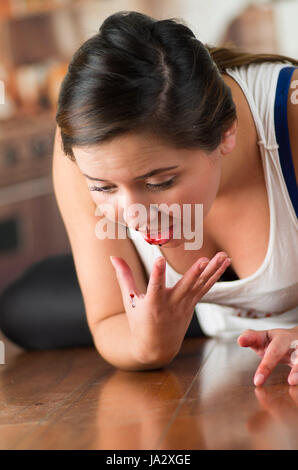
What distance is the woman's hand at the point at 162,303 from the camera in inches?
43.3

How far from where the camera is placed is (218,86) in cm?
110

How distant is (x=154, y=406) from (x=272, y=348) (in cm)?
21

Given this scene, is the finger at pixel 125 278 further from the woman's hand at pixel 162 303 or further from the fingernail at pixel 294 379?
the fingernail at pixel 294 379

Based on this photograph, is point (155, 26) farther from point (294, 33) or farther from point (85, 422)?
point (294, 33)

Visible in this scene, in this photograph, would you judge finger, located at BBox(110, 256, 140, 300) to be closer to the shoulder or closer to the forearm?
the forearm

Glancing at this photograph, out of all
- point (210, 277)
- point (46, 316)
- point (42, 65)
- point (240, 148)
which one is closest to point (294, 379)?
point (210, 277)

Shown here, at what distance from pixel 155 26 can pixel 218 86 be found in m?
0.13

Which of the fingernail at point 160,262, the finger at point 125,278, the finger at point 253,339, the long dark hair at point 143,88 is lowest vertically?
the finger at point 253,339

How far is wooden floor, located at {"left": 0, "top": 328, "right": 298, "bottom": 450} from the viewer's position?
3.05ft

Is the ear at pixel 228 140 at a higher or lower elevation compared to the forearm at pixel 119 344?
higher

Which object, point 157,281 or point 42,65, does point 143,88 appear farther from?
point 42,65

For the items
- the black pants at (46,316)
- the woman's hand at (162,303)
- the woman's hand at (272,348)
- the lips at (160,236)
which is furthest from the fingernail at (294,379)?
the black pants at (46,316)

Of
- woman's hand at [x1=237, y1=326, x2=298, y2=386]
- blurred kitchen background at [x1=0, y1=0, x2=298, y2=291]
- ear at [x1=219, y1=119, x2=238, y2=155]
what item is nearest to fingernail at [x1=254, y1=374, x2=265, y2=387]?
woman's hand at [x1=237, y1=326, x2=298, y2=386]
